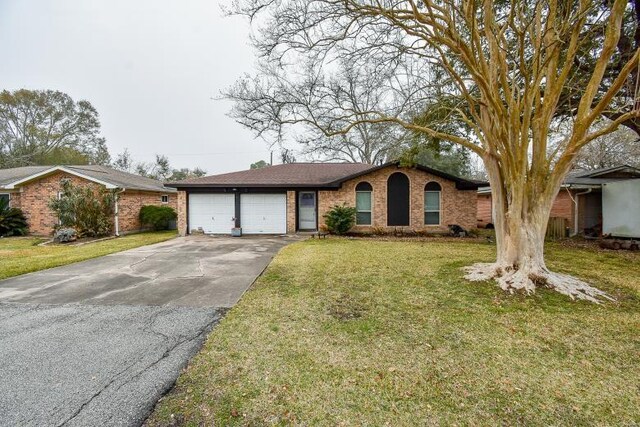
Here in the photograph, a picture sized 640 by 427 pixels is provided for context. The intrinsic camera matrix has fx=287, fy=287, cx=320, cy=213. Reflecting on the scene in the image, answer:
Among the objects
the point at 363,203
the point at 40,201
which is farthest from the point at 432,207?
the point at 40,201

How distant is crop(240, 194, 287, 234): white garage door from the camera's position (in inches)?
551

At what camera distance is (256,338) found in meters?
3.43

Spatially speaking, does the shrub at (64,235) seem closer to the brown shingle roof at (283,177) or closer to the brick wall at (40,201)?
the brick wall at (40,201)

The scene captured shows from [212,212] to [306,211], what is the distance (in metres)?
4.60

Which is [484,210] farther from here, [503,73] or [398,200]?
[503,73]

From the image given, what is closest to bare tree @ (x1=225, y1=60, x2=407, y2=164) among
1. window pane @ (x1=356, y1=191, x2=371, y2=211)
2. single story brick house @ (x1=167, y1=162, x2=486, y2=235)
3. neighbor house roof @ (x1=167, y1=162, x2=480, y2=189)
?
neighbor house roof @ (x1=167, y1=162, x2=480, y2=189)

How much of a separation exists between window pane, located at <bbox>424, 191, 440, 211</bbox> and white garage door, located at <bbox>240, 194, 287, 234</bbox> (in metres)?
6.73

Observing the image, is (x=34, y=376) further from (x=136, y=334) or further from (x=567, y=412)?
(x=567, y=412)

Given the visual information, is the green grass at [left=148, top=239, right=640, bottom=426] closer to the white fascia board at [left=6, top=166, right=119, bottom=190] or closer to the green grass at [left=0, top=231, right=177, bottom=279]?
the green grass at [left=0, top=231, right=177, bottom=279]

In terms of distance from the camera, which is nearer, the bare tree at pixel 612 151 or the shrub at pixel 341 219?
the shrub at pixel 341 219

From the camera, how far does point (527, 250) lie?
18.1 ft

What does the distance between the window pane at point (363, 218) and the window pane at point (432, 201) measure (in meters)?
2.76

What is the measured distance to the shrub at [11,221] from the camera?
13484 millimetres

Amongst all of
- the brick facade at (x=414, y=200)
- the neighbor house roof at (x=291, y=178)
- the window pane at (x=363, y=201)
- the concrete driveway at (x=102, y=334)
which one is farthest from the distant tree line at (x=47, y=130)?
the window pane at (x=363, y=201)
